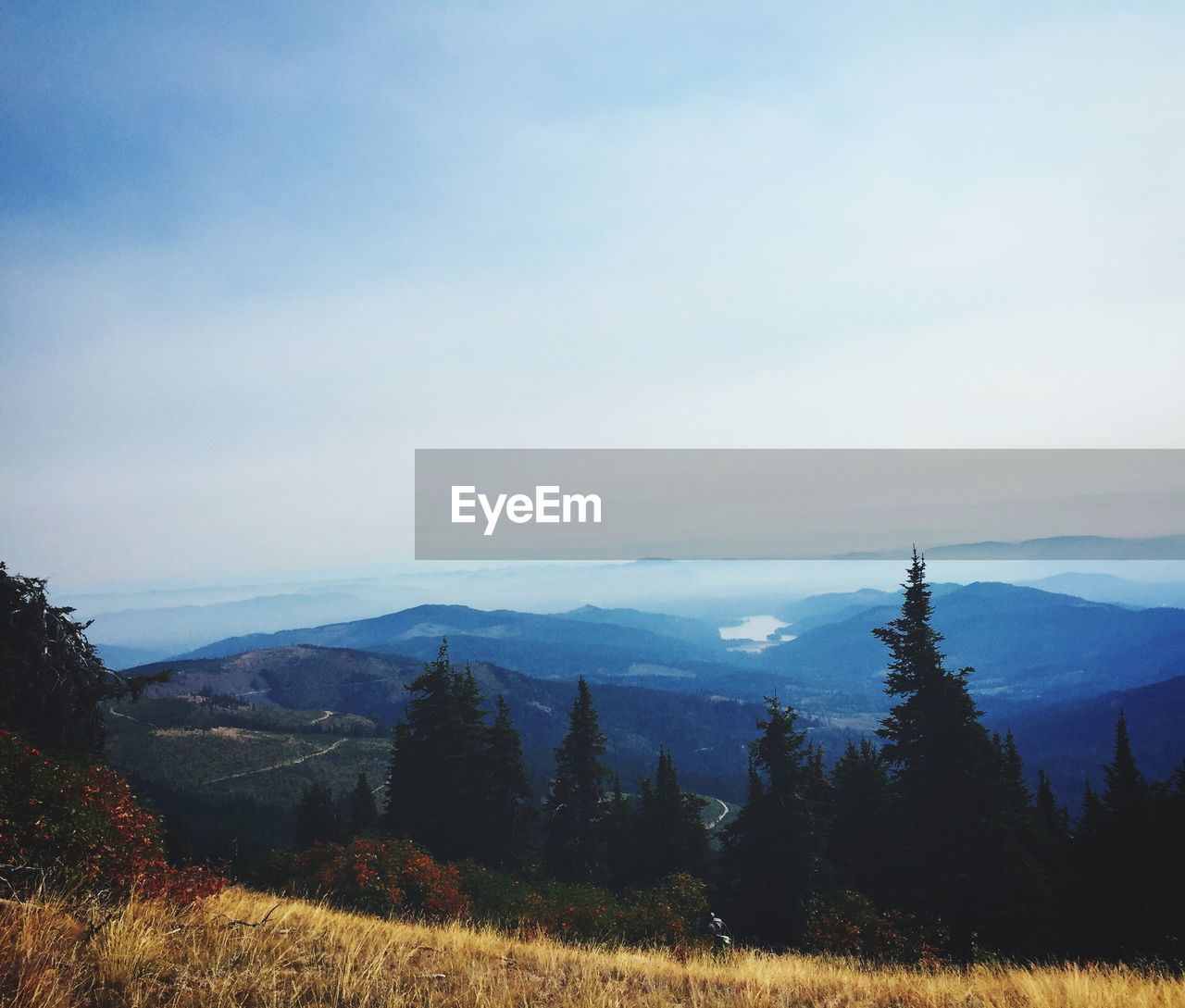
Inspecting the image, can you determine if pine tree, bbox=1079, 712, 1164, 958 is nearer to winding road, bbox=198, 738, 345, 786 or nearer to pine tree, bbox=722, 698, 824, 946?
pine tree, bbox=722, 698, 824, 946

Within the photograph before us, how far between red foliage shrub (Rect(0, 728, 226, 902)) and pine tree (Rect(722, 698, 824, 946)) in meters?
22.8

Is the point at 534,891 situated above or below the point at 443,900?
below

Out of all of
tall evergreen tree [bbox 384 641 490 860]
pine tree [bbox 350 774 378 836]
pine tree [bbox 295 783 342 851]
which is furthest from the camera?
pine tree [bbox 350 774 378 836]

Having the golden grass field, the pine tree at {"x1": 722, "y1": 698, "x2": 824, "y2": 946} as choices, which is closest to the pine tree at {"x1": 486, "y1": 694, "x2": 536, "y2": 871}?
the pine tree at {"x1": 722, "y1": 698, "x2": 824, "y2": 946}

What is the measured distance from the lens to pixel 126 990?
22.4 ft

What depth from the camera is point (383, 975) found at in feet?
26.9

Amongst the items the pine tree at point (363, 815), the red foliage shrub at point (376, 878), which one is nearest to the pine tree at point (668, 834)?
the pine tree at point (363, 815)

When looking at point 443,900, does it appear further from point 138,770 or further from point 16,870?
point 138,770

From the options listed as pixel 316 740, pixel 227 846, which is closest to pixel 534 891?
pixel 227 846

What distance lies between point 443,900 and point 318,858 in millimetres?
4594

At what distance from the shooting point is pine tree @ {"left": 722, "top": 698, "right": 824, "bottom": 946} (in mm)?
28500

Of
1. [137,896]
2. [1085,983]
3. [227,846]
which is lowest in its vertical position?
[227,846]

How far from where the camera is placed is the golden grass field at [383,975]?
23.0 feet

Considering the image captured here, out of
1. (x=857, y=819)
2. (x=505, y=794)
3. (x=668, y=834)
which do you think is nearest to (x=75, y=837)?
(x=505, y=794)
